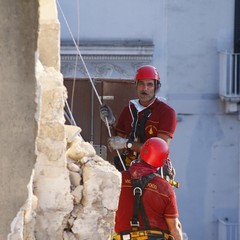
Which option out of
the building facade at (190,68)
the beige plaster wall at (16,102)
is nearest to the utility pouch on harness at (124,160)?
the beige plaster wall at (16,102)

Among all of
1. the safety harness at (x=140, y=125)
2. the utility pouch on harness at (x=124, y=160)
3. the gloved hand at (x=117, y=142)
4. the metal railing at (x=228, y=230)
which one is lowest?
the metal railing at (x=228, y=230)

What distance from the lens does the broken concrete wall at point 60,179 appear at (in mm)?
4906

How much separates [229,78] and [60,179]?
9.99 meters

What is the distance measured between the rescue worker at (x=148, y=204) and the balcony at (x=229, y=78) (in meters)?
8.46

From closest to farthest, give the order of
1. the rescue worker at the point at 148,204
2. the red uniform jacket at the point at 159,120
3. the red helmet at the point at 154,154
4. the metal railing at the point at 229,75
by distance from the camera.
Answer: the rescue worker at the point at 148,204 < the red helmet at the point at 154,154 < the red uniform jacket at the point at 159,120 < the metal railing at the point at 229,75

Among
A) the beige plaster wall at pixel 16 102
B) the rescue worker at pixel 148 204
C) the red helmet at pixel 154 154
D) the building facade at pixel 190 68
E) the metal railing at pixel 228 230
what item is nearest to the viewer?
the beige plaster wall at pixel 16 102

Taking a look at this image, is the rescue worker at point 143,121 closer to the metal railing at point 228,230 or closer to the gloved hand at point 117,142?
the gloved hand at point 117,142

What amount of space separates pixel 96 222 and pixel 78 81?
6.99 meters

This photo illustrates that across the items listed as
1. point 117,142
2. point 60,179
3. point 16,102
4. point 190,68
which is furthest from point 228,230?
point 16,102

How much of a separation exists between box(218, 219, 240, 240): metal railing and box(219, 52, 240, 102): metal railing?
1.88 m

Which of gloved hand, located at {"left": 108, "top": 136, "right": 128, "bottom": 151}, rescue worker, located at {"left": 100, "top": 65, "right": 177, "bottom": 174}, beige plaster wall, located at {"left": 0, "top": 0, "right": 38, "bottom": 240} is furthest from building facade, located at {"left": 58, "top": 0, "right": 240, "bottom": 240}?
beige plaster wall, located at {"left": 0, "top": 0, "right": 38, "bottom": 240}

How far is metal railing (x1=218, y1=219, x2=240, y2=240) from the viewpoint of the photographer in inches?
581

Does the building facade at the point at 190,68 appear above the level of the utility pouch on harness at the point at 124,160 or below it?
above

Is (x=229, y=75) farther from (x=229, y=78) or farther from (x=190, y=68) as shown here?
(x=190, y=68)
